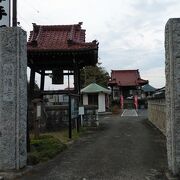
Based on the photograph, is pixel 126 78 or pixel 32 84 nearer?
pixel 32 84

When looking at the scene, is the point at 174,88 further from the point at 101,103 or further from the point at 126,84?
the point at 126,84

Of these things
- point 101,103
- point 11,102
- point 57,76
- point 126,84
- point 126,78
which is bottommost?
point 11,102

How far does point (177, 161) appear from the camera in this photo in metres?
7.83

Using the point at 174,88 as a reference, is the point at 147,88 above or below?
above

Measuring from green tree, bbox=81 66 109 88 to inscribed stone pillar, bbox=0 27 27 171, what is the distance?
43.8 meters

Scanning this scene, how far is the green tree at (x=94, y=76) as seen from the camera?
53219 mm

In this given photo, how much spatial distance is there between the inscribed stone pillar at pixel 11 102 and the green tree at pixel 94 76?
43.8m

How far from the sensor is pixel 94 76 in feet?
178

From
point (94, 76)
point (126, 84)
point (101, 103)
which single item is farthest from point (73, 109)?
point (126, 84)

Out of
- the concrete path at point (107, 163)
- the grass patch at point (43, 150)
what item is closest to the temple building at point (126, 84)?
the concrete path at point (107, 163)

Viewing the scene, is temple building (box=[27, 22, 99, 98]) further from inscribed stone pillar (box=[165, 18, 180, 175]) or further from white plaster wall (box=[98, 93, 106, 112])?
white plaster wall (box=[98, 93, 106, 112])

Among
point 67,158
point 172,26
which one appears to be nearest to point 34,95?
point 67,158

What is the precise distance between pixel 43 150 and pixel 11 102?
2.67m

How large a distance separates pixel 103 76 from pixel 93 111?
35311mm
